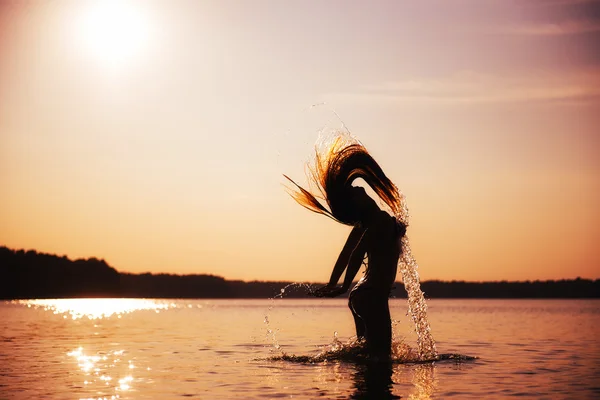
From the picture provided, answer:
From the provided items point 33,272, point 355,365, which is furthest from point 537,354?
point 33,272

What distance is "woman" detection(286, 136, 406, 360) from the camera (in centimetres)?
1653

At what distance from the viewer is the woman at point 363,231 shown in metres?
16.5

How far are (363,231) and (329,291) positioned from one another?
1409mm

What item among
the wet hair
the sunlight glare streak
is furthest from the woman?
the sunlight glare streak

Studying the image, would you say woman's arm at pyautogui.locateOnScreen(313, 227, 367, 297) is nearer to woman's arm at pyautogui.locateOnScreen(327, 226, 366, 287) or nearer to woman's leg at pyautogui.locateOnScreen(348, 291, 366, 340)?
woman's arm at pyautogui.locateOnScreen(327, 226, 366, 287)

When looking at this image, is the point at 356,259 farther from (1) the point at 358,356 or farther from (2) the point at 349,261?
(1) the point at 358,356

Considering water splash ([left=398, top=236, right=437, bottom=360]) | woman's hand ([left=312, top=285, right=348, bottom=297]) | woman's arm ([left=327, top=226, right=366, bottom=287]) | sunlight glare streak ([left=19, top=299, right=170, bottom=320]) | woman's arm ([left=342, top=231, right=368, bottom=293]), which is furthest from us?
sunlight glare streak ([left=19, top=299, right=170, bottom=320])

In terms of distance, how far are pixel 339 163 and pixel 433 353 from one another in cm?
567

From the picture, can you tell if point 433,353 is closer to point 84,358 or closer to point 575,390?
point 575,390

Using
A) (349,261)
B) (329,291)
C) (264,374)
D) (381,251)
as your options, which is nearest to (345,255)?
(349,261)

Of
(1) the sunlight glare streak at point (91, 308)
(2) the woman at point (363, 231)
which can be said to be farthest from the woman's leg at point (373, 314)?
(1) the sunlight glare streak at point (91, 308)

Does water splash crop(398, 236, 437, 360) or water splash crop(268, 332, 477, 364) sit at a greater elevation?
water splash crop(398, 236, 437, 360)

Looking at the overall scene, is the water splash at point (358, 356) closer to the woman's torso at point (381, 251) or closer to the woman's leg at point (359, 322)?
the woman's leg at point (359, 322)

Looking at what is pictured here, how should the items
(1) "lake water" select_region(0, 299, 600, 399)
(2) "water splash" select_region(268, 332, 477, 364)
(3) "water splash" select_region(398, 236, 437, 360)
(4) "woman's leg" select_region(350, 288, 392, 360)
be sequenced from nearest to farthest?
(1) "lake water" select_region(0, 299, 600, 399), (4) "woman's leg" select_region(350, 288, 392, 360), (2) "water splash" select_region(268, 332, 477, 364), (3) "water splash" select_region(398, 236, 437, 360)
